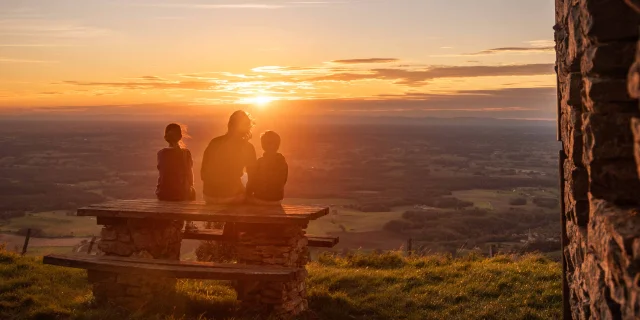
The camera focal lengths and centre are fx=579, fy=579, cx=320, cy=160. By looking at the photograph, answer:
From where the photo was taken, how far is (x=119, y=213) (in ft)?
28.6

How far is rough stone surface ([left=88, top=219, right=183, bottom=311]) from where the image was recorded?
8578 mm

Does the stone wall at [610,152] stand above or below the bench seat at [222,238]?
above

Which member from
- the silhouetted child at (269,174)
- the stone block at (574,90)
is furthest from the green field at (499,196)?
the stone block at (574,90)

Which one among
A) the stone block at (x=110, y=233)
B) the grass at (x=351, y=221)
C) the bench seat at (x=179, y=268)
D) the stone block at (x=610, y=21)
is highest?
the stone block at (x=610, y=21)

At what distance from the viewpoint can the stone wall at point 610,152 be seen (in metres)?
3.15

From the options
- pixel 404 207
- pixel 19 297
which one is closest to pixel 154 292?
pixel 19 297

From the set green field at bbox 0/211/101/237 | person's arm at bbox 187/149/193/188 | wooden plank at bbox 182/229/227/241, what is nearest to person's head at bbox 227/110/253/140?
person's arm at bbox 187/149/193/188

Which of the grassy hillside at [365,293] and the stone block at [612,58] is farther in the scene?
the grassy hillside at [365,293]

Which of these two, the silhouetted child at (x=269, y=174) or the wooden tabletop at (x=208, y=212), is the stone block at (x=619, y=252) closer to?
the wooden tabletop at (x=208, y=212)

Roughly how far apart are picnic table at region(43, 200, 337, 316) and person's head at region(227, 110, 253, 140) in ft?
3.95

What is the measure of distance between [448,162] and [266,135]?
434ft

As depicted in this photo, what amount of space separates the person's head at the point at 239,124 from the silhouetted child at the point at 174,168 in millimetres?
1061

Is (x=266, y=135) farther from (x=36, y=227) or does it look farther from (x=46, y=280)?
(x=36, y=227)

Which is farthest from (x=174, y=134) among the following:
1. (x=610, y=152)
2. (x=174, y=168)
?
(x=610, y=152)
